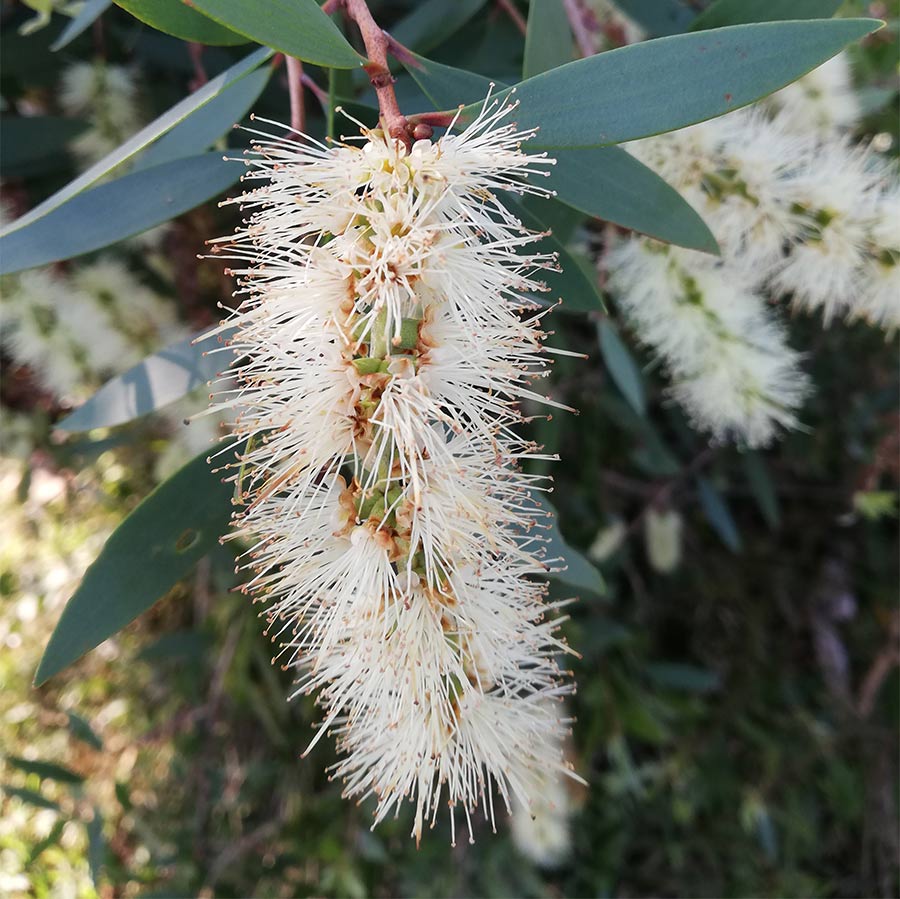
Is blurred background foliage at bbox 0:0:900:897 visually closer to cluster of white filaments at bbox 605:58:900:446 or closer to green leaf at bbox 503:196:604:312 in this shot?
cluster of white filaments at bbox 605:58:900:446

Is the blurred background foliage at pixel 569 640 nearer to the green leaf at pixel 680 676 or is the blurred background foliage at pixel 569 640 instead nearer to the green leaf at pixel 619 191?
the green leaf at pixel 680 676

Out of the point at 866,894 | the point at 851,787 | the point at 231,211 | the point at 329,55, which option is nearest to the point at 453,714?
the point at 329,55

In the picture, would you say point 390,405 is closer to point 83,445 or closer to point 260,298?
point 260,298

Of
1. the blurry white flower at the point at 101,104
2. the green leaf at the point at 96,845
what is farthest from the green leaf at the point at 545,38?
the green leaf at the point at 96,845

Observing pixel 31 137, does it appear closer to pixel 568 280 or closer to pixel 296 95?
pixel 296 95

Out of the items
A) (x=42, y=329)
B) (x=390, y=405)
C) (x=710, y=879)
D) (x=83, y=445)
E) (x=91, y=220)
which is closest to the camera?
(x=390, y=405)

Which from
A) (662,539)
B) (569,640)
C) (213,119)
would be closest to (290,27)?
(213,119)

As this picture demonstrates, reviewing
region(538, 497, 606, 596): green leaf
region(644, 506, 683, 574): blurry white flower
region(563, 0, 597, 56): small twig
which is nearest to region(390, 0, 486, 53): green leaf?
region(563, 0, 597, 56): small twig
